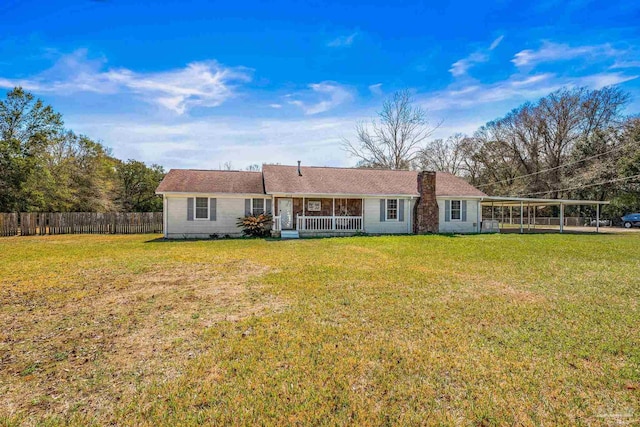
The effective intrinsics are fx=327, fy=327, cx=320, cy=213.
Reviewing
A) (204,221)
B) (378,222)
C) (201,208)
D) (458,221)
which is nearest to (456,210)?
(458,221)

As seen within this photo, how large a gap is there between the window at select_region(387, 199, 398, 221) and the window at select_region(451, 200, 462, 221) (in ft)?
12.2

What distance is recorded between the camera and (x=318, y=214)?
19.3m

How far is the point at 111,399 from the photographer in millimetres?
2820

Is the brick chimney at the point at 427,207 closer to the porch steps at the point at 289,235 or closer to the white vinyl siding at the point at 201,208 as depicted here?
the porch steps at the point at 289,235

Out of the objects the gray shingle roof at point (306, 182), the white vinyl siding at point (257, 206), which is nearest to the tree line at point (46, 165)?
the gray shingle roof at point (306, 182)

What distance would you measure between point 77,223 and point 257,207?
11564 millimetres

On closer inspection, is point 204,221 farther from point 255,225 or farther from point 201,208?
point 255,225

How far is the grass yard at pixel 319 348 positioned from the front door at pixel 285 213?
33.9 ft

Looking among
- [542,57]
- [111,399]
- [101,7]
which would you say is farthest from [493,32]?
[111,399]

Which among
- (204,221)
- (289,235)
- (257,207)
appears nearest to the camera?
(289,235)

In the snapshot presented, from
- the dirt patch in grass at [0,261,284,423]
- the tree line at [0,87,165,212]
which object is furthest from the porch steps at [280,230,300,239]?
the tree line at [0,87,165,212]

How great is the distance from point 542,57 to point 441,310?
17413 millimetres

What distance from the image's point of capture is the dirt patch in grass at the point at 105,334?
292cm

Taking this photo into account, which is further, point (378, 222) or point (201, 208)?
point (378, 222)
